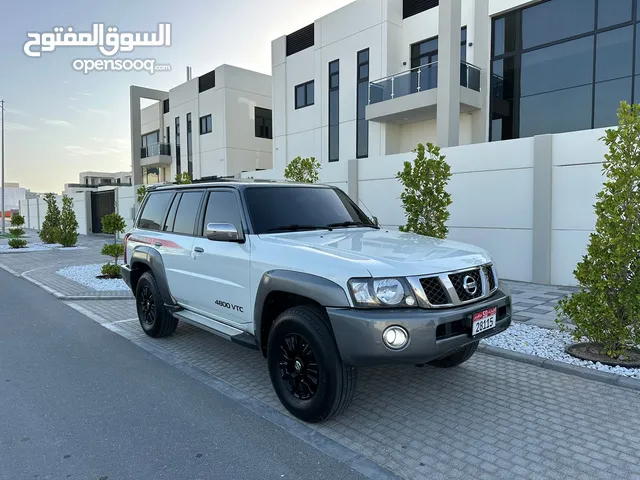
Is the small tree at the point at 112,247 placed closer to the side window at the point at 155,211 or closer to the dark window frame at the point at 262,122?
the side window at the point at 155,211

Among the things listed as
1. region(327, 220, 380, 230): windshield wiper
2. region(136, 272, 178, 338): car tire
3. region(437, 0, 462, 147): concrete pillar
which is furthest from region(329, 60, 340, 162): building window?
region(327, 220, 380, 230): windshield wiper

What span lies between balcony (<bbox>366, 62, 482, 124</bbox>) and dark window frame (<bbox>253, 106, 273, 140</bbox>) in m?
13.8

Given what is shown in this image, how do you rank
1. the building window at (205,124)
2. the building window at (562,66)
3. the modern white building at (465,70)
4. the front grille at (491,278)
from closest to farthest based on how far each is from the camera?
the front grille at (491,278)
the building window at (562,66)
the modern white building at (465,70)
the building window at (205,124)

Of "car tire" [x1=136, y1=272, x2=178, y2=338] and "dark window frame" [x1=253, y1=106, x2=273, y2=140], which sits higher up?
"dark window frame" [x1=253, y1=106, x2=273, y2=140]

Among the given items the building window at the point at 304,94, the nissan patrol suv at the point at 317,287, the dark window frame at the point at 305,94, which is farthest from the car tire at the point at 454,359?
the building window at the point at 304,94

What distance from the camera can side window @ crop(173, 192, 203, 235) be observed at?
16.8ft

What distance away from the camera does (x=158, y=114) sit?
35062 millimetres

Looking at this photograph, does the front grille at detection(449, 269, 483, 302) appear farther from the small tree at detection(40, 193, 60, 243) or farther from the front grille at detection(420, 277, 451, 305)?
the small tree at detection(40, 193, 60, 243)

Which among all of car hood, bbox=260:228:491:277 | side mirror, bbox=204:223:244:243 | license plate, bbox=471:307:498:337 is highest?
A: side mirror, bbox=204:223:244:243

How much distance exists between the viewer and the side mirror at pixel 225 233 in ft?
13.3

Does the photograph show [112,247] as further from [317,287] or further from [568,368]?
[568,368]

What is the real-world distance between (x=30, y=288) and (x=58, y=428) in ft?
27.0

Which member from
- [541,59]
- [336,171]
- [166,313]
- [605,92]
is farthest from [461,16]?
[166,313]

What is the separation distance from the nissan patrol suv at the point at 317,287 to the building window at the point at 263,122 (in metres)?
25.3
